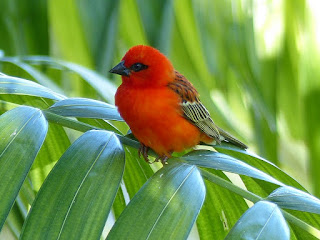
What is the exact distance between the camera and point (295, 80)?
2717 millimetres

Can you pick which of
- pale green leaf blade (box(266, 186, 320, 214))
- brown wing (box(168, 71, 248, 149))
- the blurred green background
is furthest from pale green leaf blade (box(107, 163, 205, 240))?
the blurred green background

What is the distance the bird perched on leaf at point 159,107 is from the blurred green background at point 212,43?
53 centimetres

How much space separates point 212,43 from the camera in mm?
2717

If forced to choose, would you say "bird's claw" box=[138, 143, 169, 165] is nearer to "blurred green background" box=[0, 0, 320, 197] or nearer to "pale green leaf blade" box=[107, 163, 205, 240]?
"pale green leaf blade" box=[107, 163, 205, 240]

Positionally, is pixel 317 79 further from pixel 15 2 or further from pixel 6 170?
pixel 6 170

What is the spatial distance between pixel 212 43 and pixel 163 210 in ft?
6.16

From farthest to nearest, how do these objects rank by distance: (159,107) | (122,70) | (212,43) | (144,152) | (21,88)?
1. (212,43)
2. (122,70)
3. (159,107)
4. (144,152)
5. (21,88)

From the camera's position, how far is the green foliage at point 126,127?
902 mm

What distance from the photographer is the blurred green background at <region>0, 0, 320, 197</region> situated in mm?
2189

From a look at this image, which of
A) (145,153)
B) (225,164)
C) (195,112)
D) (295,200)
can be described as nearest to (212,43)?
(195,112)

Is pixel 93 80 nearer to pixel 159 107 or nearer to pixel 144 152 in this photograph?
pixel 159 107

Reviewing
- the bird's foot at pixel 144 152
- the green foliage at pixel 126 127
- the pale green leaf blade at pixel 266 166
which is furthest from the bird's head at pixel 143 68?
the pale green leaf blade at pixel 266 166

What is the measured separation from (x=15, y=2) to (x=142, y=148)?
3.60 feet

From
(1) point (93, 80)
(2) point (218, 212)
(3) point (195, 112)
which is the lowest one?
(2) point (218, 212)
